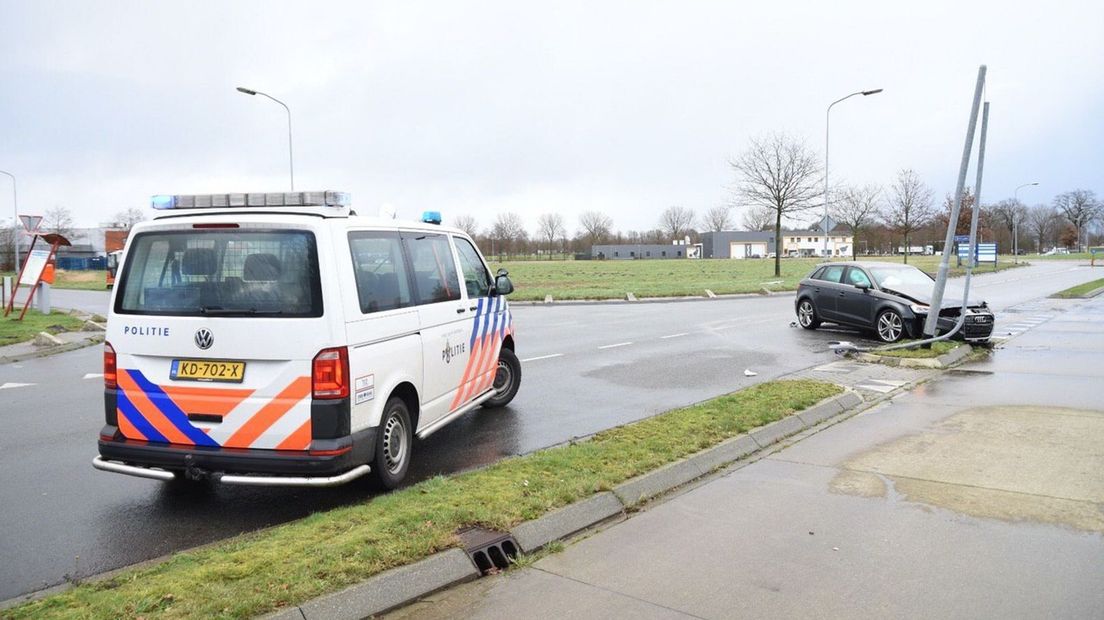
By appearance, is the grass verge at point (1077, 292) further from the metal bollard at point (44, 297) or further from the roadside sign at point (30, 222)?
the roadside sign at point (30, 222)

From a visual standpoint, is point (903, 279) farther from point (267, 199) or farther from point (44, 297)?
point (44, 297)

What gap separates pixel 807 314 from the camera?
55.4ft

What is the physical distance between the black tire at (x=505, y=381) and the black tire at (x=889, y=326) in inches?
330

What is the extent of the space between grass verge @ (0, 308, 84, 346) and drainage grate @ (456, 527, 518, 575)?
582 inches

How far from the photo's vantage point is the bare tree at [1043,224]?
4717 inches

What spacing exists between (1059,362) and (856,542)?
9.39 m

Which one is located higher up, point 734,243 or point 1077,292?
point 734,243

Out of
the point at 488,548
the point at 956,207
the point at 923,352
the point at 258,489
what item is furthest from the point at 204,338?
the point at 956,207

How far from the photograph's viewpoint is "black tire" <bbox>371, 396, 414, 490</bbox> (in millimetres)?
5488

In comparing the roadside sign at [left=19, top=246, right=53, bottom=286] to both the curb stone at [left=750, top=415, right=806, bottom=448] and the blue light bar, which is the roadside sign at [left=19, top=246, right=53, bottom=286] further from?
the curb stone at [left=750, top=415, right=806, bottom=448]

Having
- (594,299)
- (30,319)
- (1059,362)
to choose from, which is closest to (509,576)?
(1059,362)

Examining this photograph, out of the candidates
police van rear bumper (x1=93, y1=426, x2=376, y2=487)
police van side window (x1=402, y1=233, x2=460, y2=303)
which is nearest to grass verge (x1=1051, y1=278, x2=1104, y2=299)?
police van side window (x1=402, y1=233, x2=460, y2=303)

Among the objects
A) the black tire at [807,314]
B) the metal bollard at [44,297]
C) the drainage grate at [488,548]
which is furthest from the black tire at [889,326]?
the metal bollard at [44,297]

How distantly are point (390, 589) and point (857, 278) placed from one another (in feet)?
44.2
